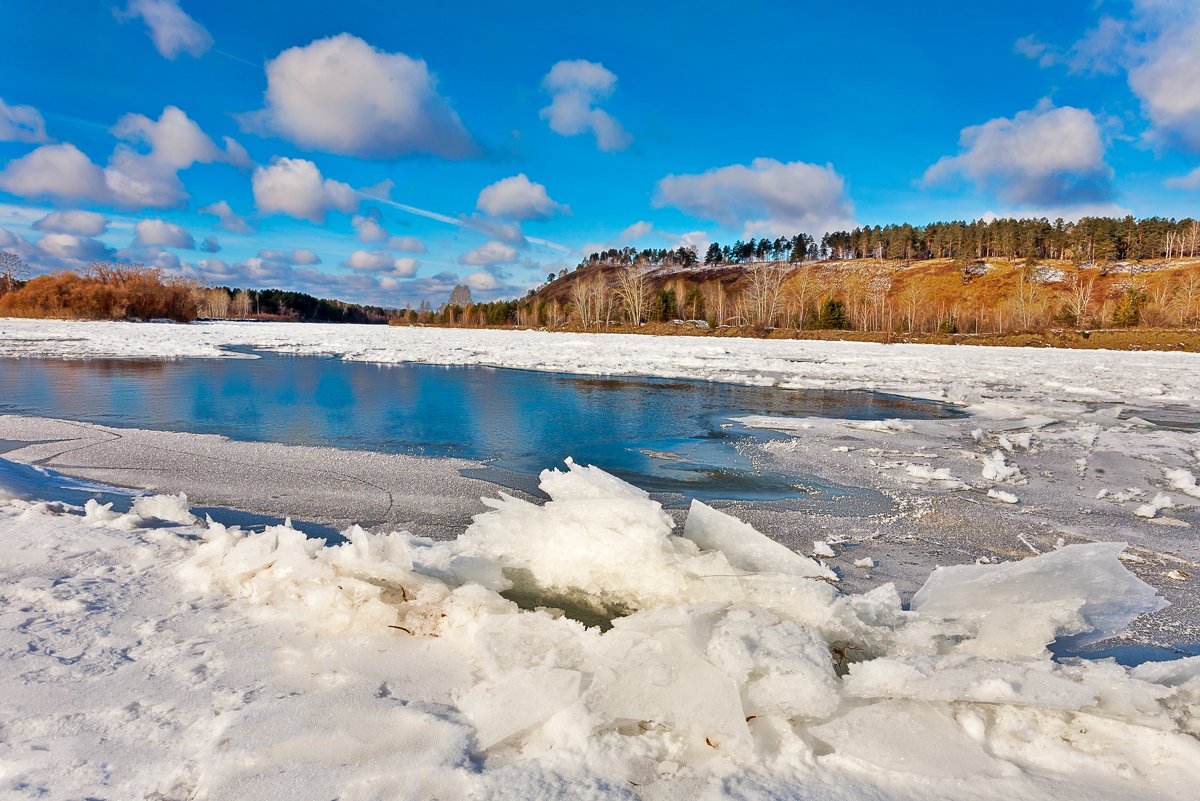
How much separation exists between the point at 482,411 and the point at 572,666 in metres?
7.75

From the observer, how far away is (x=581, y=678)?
6.48 feet

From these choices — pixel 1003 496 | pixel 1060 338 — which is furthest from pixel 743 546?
pixel 1060 338

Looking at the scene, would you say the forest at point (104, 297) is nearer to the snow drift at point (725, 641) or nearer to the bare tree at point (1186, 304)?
the snow drift at point (725, 641)

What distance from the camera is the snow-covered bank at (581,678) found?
163cm

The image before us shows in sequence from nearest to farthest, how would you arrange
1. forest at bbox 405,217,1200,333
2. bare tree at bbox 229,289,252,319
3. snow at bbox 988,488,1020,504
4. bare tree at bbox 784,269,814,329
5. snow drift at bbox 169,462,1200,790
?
snow drift at bbox 169,462,1200,790
snow at bbox 988,488,1020,504
forest at bbox 405,217,1200,333
bare tree at bbox 784,269,814,329
bare tree at bbox 229,289,252,319

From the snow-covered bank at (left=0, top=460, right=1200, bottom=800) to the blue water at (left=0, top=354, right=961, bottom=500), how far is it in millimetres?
2644

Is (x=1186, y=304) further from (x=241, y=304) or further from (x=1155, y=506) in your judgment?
(x=241, y=304)

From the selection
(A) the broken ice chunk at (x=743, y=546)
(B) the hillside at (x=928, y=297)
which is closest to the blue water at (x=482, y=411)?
(A) the broken ice chunk at (x=743, y=546)

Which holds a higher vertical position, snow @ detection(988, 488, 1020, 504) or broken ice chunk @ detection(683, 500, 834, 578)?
broken ice chunk @ detection(683, 500, 834, 578)

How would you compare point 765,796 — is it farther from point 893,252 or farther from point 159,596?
point 893,252

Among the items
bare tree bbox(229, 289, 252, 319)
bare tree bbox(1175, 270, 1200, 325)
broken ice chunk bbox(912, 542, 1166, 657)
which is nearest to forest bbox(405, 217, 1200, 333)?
bare tree bbox(1175, 270, 1200, 325)

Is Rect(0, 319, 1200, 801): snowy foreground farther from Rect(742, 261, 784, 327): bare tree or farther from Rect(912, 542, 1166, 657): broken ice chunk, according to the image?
Rect(742, 261, 784, 327): bare tree

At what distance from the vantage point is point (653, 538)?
260 cm

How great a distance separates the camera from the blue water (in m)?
6.33
